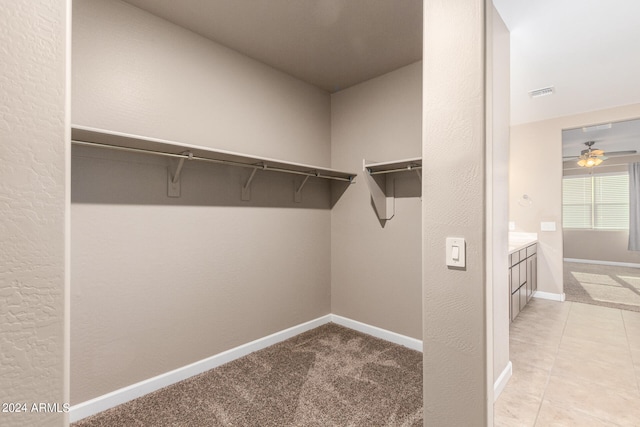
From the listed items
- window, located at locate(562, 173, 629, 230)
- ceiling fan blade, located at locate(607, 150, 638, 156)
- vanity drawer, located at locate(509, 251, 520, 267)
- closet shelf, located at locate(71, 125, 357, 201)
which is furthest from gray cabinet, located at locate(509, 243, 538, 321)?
ceiling fan blade, located at locate(607, 150, 638, 156)

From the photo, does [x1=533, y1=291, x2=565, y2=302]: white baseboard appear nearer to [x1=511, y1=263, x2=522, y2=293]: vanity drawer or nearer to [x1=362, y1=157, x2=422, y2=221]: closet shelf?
[x1=511, y1=263, x2=522, y2=293]: vanity drawer

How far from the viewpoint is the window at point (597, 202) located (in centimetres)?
659

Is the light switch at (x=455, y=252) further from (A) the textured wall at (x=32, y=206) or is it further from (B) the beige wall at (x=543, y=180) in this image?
(B) the beige wall at (x=543, y=180)

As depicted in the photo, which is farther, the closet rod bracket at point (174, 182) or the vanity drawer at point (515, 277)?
the vanity drawer at point (515, 277)

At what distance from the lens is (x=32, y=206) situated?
58 cm

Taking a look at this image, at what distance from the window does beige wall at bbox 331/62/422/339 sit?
5829mm

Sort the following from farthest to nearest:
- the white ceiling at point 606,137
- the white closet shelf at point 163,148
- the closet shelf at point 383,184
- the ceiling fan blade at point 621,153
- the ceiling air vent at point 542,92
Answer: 1. the ceiling fan blade at point 621,153
2. the white ceiling at point 606,137
3. the ceiling air vent at point 542,92
4. the closet shelf at point 383,184
5. the white closet shelf at point 163,148

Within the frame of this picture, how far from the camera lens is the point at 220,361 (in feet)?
7.59

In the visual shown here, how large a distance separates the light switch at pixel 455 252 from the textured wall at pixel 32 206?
1.17 meters

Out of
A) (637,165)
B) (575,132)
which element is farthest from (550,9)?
(637,165)

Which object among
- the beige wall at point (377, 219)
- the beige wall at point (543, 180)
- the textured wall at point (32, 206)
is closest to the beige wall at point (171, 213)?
the beige wall at point (377, 219)

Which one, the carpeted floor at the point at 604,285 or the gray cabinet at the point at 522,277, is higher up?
the gray cabinet at the point at 522,277

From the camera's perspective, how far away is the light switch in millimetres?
1133

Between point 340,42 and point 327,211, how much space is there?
62.1 inches
